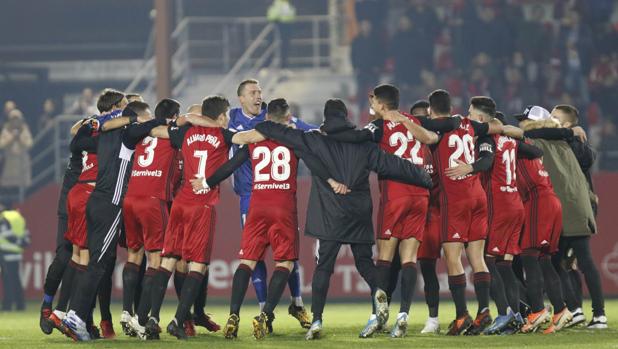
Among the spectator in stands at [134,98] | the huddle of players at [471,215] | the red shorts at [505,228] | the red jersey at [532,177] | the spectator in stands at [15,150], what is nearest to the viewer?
the huddle of players at [471,215]

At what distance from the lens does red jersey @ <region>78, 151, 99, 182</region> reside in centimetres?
1184

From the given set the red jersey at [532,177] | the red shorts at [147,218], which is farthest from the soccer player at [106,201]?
the red jersey at [532,177]

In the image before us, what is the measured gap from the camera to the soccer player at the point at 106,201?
1127 cm

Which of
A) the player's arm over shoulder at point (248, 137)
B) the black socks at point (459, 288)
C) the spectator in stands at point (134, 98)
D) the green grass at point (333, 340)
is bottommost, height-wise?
the green grass at point (333, 340)

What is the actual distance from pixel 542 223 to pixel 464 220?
3.17ft

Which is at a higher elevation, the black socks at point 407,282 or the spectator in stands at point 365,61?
the spectator in stands at point 365,61

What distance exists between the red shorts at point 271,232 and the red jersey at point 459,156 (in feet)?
4.77

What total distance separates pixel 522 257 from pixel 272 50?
13.1 m

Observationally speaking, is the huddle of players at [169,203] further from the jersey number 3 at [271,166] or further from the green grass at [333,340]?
the green grass at [333,340]

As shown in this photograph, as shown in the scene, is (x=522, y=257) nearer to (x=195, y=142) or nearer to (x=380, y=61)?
(x=195, y=142)

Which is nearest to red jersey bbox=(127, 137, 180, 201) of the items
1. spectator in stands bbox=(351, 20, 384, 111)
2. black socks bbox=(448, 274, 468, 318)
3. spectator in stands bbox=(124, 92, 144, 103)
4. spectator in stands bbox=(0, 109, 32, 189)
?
→ spectator in stands bbox=(124, 92, 144, 103)

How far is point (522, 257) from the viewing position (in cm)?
1212

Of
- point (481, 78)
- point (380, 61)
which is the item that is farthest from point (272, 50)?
point (481, 78)

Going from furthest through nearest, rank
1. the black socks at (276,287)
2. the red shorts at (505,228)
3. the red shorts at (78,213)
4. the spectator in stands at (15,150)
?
the spectator in stands at (15,150) < the red shorts at (505,228) < the red shorts at (78,213) < the black socks at (276,287)
